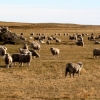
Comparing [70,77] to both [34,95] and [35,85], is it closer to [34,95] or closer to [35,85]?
[35,85]

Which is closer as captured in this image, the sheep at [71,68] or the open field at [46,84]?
the open field at [46,84]

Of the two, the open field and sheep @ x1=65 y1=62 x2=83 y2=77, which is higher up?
sheep @ x1=65 y1=62 x2=83 y2=77

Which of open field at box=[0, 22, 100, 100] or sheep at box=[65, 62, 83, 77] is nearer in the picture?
open field at box=[0, 22, 100, 100]

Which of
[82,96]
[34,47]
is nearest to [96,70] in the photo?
[82,96]

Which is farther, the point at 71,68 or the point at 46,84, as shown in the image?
the point at 71,68

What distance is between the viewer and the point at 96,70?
25297 millimetres

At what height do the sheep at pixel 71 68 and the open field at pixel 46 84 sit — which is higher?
the sheep at pixel 71 68

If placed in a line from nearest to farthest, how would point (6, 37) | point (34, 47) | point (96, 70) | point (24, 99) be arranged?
point (24, 99), point (96, 70), point (34, 47), point (6, 37)

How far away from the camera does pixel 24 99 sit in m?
15.1

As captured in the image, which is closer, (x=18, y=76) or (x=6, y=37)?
(x=18, y=76)

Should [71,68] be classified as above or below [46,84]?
above

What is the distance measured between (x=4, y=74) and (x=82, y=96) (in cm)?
832

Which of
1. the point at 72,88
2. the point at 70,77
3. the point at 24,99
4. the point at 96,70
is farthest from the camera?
the point at 96,70

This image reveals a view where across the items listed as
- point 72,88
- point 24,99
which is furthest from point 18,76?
point 24,99
